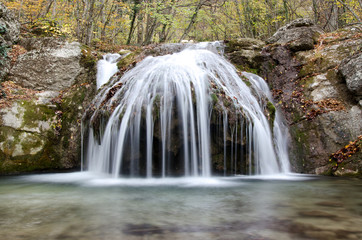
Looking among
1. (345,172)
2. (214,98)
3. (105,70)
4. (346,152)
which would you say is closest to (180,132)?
(214,98)

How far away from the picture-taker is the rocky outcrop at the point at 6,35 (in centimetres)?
855

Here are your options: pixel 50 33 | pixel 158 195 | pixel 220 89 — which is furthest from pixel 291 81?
pixel 50 33

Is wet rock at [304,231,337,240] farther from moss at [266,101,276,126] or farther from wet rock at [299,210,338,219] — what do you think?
moss at [266,101,276,126]

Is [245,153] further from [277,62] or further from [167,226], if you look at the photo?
[277,62]

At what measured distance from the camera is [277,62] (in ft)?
30.2

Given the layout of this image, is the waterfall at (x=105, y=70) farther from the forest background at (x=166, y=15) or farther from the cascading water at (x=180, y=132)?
the forest background at (x=166, y=15)

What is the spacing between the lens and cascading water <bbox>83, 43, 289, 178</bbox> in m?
5.80

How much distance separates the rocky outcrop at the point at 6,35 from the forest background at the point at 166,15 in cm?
187

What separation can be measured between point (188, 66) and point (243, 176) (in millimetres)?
3432

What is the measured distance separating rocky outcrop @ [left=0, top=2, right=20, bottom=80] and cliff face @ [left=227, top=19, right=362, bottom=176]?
8.27 m

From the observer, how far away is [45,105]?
26.0 feet

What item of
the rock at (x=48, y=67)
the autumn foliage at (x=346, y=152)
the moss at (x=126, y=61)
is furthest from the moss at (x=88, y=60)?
the autumn foliage at (x=346, y=152)

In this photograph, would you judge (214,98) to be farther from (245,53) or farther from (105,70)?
(105,70)

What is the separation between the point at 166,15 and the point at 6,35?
8.09 meters
